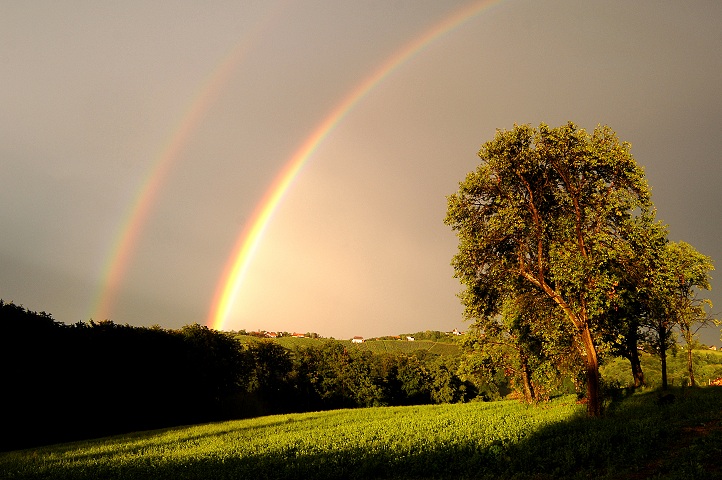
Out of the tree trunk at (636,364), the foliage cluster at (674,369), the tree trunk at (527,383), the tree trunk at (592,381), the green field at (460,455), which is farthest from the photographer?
the foliage cluster at (674,369)

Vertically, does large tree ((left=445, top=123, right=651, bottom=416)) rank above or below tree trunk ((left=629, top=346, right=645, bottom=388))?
above

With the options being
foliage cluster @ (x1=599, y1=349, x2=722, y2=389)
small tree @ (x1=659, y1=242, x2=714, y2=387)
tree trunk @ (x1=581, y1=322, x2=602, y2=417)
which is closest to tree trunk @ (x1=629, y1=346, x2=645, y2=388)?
small tree @ (x1=659, y1=242, x2=714, y2=387)

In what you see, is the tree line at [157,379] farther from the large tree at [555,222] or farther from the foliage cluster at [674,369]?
the large tree at [555,222]

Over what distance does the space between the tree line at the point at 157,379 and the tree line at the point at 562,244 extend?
43.0m

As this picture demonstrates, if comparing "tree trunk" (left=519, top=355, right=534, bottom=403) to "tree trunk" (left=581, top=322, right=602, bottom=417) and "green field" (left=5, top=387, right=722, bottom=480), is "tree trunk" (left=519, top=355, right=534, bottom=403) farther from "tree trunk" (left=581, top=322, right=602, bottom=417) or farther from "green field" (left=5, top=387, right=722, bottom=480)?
"green field" (left=5, top=387, right=722, bottom=480)

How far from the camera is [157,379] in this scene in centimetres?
5991

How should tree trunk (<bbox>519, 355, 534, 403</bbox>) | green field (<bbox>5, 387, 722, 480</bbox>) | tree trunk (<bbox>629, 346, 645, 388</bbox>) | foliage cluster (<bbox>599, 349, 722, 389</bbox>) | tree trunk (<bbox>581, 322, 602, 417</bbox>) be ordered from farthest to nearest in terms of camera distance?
foliage cluster (<bbox>599, 349, 722, 389</bbox>) < tree trunk (<bbox>629, 346, 645, 388</bbox>) < tree trunk (<bbox>519, 355, 534, 403</bbox>) < tree trunk (<bbox>581, 322, 602, 417</bbox>) < green field (<bbox>5, 387, 722, 480</bbox>)

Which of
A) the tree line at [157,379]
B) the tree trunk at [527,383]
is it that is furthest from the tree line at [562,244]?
the tree line at [157,379]

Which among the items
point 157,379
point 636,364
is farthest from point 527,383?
point 157,379

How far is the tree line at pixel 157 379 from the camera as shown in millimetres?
44919

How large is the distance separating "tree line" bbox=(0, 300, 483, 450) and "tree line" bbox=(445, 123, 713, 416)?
42987mm

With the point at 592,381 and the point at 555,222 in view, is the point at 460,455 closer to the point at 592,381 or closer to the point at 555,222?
the point at 592,381

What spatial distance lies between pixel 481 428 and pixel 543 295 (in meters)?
10.4

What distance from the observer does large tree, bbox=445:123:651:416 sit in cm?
2672
